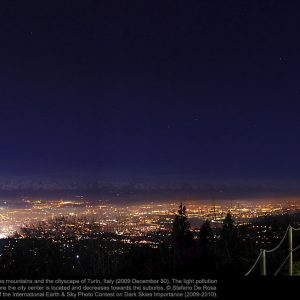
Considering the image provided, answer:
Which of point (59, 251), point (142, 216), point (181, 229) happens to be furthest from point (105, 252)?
point (142, 216)

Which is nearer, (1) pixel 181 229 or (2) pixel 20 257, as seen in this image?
(2) pixel 20 257

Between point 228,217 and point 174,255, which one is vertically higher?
point 228,217

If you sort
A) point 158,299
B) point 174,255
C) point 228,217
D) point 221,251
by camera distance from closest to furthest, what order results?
point 158,299 < point 221,251 < point 174,255 < point 228,217

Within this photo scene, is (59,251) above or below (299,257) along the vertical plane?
below

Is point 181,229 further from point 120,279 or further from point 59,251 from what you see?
point 120,279

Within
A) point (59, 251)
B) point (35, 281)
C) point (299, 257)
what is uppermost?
point (35, 281)

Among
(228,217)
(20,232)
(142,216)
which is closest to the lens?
(228,217)

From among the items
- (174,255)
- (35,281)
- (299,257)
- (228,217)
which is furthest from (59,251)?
(35,281)

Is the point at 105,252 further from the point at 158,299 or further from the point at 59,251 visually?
the point at 158,299

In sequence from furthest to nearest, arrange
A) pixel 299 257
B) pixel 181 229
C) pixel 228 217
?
pixel 181 229, pixel 228 217, pixel 299 257
